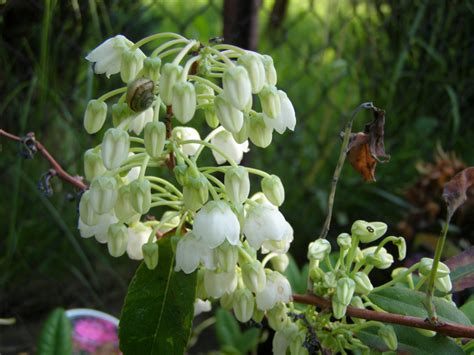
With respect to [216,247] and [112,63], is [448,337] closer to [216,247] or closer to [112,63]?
[216,247]

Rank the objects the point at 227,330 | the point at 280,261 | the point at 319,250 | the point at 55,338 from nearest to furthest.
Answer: the point at 319,250
the point at 280,261
the point at 55,338
the point at 227,330

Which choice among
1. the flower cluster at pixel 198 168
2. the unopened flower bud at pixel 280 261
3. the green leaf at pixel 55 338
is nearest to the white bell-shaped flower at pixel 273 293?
the flower cluster at pixel 198 168

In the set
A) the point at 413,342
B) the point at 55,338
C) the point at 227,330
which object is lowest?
the point at 227,330

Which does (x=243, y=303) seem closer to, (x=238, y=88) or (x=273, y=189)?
(x=273, y=189)

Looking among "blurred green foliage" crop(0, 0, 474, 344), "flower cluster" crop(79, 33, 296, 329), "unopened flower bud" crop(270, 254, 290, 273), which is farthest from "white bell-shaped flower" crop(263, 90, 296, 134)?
"blurred green foliage" crop(0, 0, 474, 344)

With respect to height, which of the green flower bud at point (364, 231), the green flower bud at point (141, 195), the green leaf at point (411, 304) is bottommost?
the green leaf at point (411, 304)

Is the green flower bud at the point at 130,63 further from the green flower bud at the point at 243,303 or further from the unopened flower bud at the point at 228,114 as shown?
the green flower bud at the point at 243,303

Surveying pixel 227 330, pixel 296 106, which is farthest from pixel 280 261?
pixel 296 106
